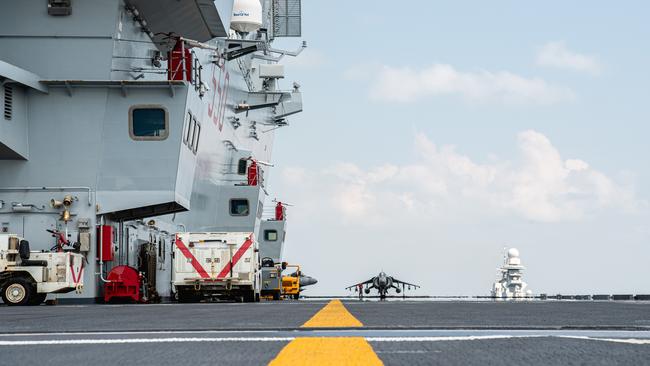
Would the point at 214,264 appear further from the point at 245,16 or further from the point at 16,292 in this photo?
the point at 245,16

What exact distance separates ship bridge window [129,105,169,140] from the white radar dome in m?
16.5

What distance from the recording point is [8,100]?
95.8 ft

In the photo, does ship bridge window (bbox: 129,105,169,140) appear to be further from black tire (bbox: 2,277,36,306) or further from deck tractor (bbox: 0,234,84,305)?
black tire (bbox: 2,277,36,306)

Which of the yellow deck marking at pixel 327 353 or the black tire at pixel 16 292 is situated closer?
the yellow deck marking at pixel 327 353

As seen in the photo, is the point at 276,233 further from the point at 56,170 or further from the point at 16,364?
the point at 16,364

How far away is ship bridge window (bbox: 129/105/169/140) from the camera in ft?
100

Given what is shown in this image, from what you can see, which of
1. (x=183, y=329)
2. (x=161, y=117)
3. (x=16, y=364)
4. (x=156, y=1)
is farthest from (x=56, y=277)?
(x=16, y=364)

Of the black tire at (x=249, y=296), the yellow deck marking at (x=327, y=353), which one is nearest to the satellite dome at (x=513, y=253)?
the black tire at (x=249, y=296)

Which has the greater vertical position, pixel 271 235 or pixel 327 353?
pixel 271 235

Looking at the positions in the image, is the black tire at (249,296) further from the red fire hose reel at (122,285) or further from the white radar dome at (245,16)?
the white radar dome at (245,16)

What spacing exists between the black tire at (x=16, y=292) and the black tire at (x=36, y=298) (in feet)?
0.65

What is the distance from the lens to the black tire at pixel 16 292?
25875mm

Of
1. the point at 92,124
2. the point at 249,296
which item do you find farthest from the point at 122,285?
the point at 92,124

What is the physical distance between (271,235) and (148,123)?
36.0 m
